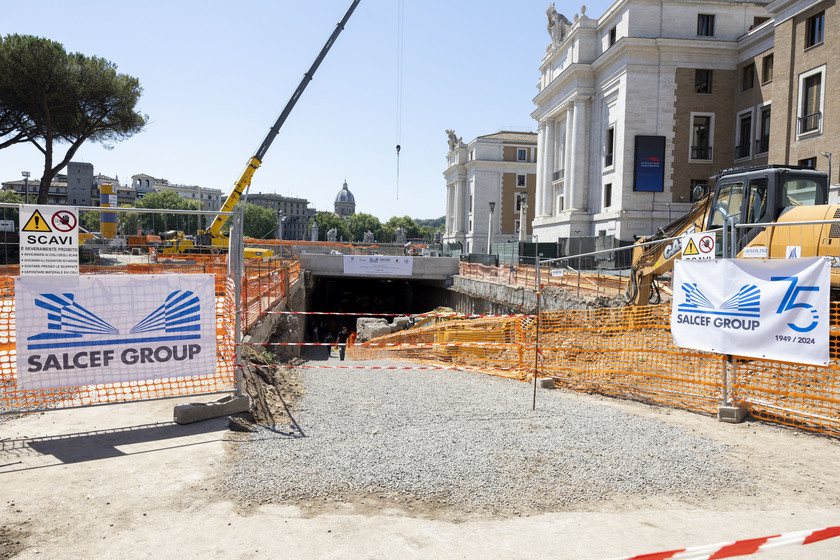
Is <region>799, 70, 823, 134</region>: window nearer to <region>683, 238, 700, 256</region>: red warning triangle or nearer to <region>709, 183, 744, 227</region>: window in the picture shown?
<region>709, 183, 744, 227</region>: window

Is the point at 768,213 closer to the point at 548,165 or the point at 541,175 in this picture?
the point at 548,165

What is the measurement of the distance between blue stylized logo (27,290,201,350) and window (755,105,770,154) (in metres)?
35.9

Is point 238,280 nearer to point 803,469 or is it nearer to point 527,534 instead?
point 527,534

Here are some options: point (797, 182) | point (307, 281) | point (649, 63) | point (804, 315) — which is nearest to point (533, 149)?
point (649, 63)

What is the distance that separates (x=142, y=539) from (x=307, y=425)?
2876mm

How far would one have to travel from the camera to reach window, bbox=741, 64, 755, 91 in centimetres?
3484

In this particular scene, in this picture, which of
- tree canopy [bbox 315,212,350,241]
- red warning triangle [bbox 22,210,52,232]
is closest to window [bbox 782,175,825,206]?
red warning triangle [bbox 22,210,52,232]

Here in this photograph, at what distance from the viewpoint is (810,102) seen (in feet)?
84.0

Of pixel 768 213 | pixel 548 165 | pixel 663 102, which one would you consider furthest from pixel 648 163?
pixel 768 213

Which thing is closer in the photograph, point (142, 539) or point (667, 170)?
point (142, 539)

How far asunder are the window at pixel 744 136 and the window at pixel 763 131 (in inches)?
27.4

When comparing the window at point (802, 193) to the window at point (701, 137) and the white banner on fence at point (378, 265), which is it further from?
the window at point (701, 137)

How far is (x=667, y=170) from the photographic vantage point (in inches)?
1444

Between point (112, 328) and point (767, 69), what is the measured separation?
126ft
